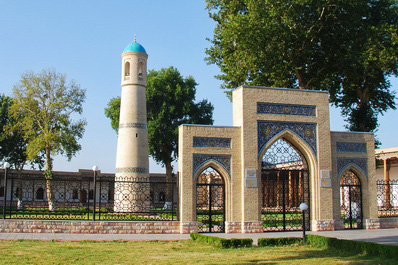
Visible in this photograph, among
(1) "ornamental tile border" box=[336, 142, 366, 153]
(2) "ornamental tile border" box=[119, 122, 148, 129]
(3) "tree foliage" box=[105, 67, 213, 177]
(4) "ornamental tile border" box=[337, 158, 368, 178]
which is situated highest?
(3) "tree foliage" box=[105, 67, 213, 177]

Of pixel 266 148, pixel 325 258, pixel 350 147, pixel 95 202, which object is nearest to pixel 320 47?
pixel 350 147

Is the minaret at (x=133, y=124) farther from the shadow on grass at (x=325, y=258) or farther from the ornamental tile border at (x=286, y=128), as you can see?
the shadow on grass at (x=325, y=258)

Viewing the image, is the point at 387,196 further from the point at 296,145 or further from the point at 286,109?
the point at 286,109

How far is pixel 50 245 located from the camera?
1144 centimetres

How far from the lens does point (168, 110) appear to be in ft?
118

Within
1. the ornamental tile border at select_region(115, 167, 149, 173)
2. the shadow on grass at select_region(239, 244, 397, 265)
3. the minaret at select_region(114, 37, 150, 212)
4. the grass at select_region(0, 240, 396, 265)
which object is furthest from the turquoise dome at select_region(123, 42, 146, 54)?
the shadow on grass at select_region(239, 244, 397, 265)

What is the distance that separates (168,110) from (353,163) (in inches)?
809

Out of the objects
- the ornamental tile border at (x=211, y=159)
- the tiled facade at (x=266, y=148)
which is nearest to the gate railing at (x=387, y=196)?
the tiled facade at (x=266, y=148)

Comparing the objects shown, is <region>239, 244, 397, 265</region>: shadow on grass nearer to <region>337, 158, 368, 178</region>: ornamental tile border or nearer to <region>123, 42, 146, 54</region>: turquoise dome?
<region>337, 158, 368, 178</region>: ornamental tile border

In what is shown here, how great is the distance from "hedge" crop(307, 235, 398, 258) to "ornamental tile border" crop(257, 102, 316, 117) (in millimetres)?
5569

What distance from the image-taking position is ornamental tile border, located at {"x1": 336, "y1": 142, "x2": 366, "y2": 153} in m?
17.3

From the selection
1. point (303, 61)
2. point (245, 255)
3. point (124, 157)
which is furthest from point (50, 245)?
point (303, 61)

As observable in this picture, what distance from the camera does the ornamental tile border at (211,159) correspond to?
1566 centimetres

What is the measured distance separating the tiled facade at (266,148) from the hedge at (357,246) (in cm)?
405
